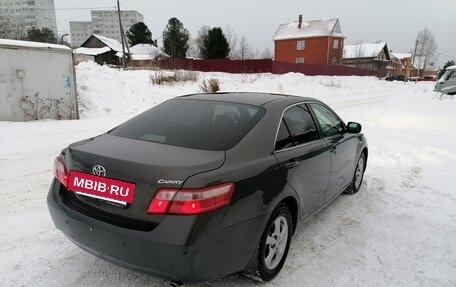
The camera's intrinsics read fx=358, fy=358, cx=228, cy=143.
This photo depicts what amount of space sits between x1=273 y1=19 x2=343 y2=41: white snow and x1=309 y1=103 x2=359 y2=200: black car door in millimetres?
55974

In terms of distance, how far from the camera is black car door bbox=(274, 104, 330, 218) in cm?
305

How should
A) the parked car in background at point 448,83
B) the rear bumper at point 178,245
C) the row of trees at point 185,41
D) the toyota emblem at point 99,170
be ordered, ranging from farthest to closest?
the row of trees at point 185,41
the parked car in background at point 448,83
the toyota emblem at point 99,170
the rear bumper at point 178,245

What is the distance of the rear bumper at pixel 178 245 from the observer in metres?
2.21

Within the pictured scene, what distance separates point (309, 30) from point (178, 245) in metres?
61.8

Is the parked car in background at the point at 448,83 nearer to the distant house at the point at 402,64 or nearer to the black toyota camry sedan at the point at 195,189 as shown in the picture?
the black toyota camry sedan at the point at 195,189

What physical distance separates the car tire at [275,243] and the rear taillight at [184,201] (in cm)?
66

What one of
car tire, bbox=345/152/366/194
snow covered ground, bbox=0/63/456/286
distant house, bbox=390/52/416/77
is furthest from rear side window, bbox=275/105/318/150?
distant house, bbox=390/52/416/77

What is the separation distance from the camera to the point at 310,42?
58.5 m

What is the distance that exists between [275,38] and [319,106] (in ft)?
199

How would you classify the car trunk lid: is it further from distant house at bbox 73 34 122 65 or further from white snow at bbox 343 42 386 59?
white snow at bbox 343 42 386 59

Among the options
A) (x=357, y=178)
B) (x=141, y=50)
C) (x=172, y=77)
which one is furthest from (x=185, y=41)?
(x=357, y=178)

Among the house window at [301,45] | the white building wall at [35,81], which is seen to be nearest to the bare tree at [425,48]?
the house window at [301,45]

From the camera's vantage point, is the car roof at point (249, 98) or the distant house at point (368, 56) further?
the distant house at point (368, 56)

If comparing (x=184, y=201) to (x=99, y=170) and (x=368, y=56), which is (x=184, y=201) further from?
(x=368, y=56)
